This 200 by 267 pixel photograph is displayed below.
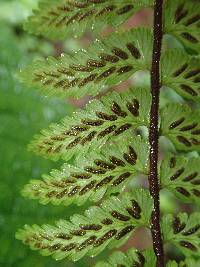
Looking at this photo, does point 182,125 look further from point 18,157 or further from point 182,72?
point 18,157

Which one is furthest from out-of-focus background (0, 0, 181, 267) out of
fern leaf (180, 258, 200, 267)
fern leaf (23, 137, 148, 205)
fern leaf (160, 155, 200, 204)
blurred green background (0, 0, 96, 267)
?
fern leaf (180, 258, 200, 267)

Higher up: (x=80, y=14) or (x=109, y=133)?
(x=80, y=14)

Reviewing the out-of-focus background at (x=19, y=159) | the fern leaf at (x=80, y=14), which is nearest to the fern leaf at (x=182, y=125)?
the fern leaf at (x=80, y=14)

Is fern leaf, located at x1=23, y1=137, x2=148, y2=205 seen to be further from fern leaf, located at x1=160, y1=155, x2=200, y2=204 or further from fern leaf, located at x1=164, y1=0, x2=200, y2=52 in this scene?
fern leaf, located at x1=164, y1=0, x2=200, y2=52

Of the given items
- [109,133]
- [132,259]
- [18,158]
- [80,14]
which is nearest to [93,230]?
[132,259]

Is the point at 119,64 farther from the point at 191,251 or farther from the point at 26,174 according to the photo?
the point at 26,174

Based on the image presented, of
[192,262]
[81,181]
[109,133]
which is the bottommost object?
[192,262]

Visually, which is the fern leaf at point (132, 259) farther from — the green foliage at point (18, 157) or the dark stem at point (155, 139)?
the green foliage at point (18, 157)
